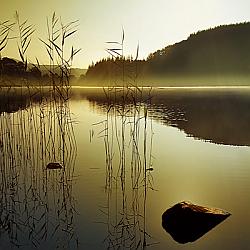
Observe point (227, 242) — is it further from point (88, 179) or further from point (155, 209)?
point (88, 179)

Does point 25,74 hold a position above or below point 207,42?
below

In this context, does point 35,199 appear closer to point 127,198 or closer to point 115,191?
point 115,191

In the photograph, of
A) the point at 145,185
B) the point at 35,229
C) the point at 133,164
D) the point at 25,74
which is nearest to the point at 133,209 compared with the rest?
the point at 145,185

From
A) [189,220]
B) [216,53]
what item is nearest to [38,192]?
[189,220]

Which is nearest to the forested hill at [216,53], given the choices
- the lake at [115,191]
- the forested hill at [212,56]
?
the forested hill at [212,56]

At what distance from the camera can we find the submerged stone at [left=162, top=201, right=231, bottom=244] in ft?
10.6

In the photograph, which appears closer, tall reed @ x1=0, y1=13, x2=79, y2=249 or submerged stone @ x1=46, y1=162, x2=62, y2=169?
tall reed @ x1=0, y1=13, x2=79, y2=249

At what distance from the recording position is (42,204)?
3.86 m

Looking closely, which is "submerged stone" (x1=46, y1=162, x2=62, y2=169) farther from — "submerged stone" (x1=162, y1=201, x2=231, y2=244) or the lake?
"submerged stone" (x1=162, y1=201, x2=231, y2=244)

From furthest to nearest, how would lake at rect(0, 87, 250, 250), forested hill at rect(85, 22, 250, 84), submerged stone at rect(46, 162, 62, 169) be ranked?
forested hill at rect(85, 22, 250, 84), submerged stone at rect(46, 162, 62, 169), lake at rect(0, 87, 250, 250)

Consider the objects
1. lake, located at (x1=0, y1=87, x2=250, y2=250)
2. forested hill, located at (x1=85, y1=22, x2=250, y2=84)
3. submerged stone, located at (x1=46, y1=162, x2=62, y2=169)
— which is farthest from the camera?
forested hill, located at (x1=85, y1=22, x2=250, y2=84)

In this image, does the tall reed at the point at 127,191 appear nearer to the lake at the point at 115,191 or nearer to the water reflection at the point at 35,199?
the lake at the point at 115,191

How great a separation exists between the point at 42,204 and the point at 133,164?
1.57 m

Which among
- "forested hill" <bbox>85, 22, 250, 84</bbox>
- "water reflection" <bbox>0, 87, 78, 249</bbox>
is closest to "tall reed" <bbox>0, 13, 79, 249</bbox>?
"water reflection" <bbox>0, 87, 78, 249</bbox>
